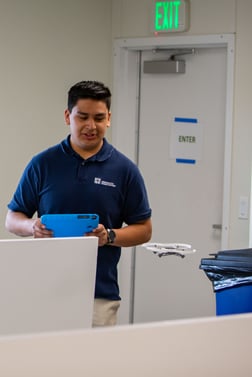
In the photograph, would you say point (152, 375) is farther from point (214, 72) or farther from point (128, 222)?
point (214, 72)

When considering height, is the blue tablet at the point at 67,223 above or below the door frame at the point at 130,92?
below

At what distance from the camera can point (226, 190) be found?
13.7ft

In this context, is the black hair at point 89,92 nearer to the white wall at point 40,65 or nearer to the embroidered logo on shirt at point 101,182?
the embroidered logo on shirt at point 101,182

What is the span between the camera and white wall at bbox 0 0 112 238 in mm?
3910

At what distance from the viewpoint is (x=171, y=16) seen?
4.23 meters

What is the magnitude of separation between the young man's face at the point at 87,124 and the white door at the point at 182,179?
6.07 ft

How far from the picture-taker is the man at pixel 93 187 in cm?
244

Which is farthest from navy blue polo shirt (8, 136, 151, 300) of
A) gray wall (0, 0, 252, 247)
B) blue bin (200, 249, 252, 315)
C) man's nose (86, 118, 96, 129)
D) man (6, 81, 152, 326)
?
gray wall (0, 0, 252, 247)

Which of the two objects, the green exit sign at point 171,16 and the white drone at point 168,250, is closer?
the white drone at point 168,250

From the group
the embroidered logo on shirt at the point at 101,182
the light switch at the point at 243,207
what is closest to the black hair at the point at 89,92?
the embroidered logo on shirt at the point at 101,182

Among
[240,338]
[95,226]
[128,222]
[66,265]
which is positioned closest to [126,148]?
[128,222]

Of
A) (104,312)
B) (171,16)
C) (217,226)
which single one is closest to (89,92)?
(104,312)

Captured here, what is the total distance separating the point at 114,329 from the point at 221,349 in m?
0.17

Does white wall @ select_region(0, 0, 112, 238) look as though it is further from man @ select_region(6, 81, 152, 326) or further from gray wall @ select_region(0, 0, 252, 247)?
man @ select_region(6, 81, 152, 326)
